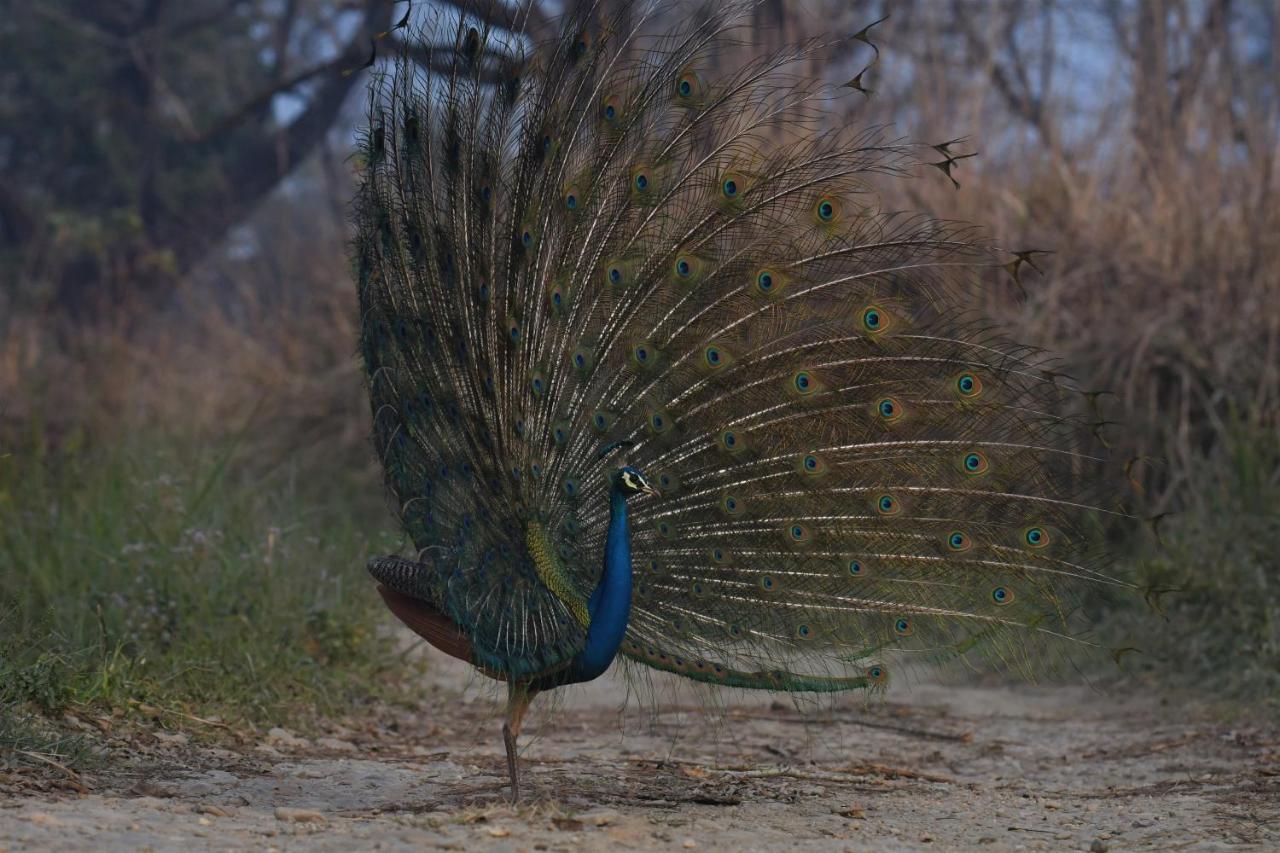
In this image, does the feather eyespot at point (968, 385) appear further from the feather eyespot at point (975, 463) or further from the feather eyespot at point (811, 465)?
the feather eyespot at point (811, 465)

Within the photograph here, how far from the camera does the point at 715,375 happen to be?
4949 millimetres

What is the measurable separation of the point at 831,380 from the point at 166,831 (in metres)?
2.61

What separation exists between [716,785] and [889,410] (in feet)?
5.28

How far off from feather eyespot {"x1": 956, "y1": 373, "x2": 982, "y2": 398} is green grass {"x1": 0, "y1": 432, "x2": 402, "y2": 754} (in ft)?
9.28

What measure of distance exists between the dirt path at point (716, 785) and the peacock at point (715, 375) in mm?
574

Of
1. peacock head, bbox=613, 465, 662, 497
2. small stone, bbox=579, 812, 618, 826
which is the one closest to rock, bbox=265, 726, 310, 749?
small stone, bbox=579, 812, 618, 826

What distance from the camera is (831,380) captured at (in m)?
4.96

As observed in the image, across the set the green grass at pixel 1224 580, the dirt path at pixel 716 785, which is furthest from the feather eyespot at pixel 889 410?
the green grass at pixel 1224 580

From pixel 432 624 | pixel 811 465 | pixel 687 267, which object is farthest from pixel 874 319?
pixel 432 624

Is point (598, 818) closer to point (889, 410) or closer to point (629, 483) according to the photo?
point (629, 483)

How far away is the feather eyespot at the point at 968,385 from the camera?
4.91 m

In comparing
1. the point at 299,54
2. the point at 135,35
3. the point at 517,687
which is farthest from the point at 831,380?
the point at 299,54

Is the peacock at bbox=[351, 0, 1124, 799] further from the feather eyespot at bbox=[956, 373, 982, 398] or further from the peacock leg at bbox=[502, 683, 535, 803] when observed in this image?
the peacock leg at bbox=[502, 683, 535, 803]

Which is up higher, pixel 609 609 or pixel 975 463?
pixel 975 463
